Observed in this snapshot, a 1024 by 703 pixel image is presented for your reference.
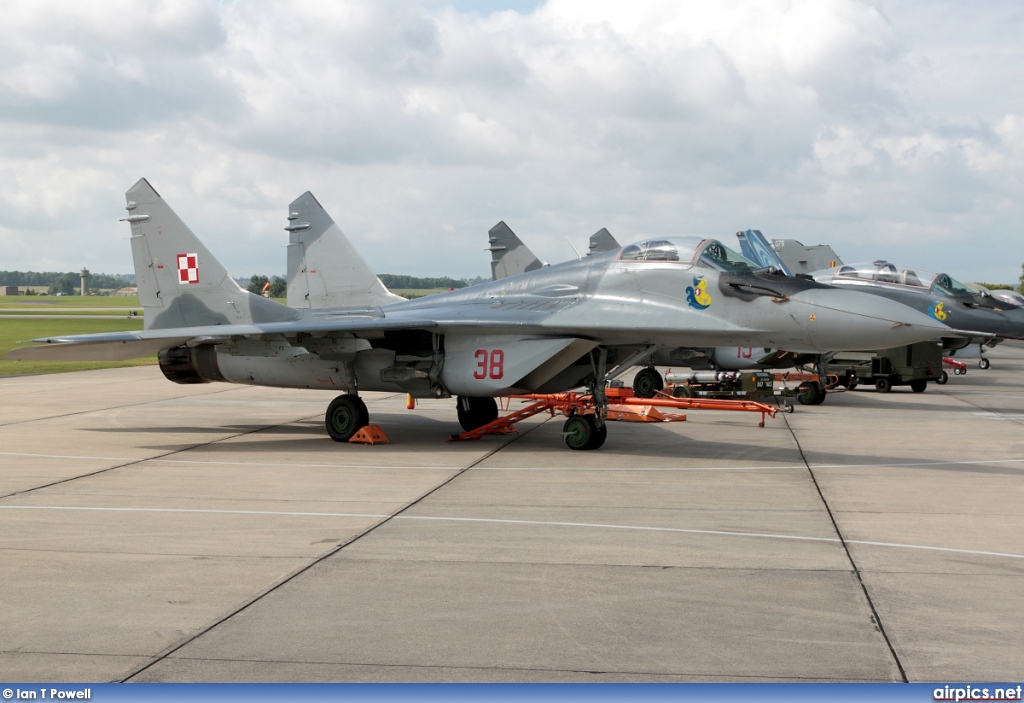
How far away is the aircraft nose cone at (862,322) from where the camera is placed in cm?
1113

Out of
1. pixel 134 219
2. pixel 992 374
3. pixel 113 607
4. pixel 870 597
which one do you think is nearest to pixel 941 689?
pixel 870 597

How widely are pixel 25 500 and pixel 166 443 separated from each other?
4.77 meters

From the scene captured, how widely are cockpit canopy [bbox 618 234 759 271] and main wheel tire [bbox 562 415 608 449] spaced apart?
2.23 meters

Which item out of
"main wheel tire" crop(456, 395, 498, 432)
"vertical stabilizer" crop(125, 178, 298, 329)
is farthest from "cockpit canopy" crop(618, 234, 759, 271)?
"vertical stabilizer" crop(125, 178, 298, 329)

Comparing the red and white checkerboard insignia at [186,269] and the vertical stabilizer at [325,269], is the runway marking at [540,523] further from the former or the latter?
the vertical stabilizer at [325,269]

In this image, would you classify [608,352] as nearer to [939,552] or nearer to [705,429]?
[705,429]

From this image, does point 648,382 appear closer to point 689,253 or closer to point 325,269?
point 325,269

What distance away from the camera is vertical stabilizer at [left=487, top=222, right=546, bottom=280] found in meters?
27.2

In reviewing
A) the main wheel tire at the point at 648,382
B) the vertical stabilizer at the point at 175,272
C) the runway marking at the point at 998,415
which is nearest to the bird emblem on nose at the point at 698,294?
the vertical stabilizer at the point at 175,272

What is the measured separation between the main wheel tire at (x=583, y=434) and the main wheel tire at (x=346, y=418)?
299 cm

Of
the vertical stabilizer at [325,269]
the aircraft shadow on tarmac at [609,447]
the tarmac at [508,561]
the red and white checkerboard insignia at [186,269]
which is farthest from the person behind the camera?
the vertical stabilizer at [325,269]

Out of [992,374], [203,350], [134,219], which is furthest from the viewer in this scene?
[992,374]

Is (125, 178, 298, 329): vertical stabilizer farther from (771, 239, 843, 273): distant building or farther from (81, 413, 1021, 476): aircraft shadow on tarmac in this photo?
(771, 239, 843, 273): distant building

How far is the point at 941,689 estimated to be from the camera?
14.0 feet
